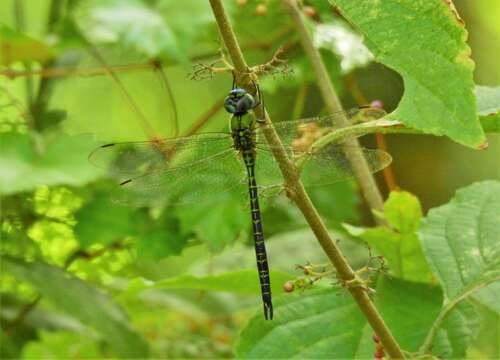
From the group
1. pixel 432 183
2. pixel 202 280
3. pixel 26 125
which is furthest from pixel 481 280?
pixel 432 183

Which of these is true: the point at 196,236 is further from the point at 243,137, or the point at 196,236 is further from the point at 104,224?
the point at 243,137

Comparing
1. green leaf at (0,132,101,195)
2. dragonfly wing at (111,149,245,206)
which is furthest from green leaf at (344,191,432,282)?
green leaf at (0,132,101,195)

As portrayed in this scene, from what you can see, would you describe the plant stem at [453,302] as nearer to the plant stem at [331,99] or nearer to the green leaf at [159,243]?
the plant stem at [331,99]

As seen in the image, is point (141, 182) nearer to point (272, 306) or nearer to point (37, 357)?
point (272, 306)

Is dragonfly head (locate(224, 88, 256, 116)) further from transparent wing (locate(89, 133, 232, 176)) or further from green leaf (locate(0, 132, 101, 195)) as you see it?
green leaf (locate(0, 132, 101, 195))

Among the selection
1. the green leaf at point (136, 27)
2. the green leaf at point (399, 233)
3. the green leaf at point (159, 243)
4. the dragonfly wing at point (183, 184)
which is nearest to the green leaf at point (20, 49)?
the green leaf at point (136, 27)

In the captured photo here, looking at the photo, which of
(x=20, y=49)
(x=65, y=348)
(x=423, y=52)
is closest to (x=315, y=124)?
(x=423, y=52)

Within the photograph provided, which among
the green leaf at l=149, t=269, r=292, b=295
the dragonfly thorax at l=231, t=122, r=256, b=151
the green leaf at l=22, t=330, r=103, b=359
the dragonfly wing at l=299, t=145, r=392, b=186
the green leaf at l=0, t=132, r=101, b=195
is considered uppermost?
the dragonfly thorax at l=231, t=122, r=256, b=151
